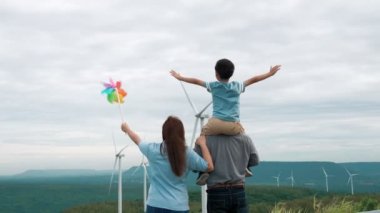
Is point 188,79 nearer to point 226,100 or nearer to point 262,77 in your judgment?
point 226,100

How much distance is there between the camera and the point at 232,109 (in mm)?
5004

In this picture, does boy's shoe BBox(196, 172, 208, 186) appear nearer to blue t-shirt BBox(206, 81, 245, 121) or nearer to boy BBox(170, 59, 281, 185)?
boy BBox(170, 59, 281, 185)

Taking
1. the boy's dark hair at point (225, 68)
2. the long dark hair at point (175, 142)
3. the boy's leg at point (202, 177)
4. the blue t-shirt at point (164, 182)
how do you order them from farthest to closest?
the boy's dark hair at point (225, 68), the boy's leg at point (202, 177), the blue t-shirt at point (164, 182), the long dark hair at point (175, 142)

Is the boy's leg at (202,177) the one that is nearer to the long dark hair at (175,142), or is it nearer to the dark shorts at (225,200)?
the dark shorts at (225,200)

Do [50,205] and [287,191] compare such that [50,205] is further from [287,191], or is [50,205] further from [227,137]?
[227,137]

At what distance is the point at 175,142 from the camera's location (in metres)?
4.70

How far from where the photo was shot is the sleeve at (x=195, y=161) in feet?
15.6

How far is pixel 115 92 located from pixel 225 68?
162 cm

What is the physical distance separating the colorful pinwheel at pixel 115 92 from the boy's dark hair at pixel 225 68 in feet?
3.37

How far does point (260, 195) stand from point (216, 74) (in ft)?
289

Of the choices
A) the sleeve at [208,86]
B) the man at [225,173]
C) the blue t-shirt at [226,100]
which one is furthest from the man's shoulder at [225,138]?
the sleeve at [208,86]

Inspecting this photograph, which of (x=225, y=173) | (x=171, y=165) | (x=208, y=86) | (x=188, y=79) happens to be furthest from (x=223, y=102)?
(x=171, y=165)

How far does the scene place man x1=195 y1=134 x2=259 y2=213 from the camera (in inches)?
196

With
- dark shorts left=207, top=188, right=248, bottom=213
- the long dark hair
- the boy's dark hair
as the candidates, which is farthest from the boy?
the long dark hair
